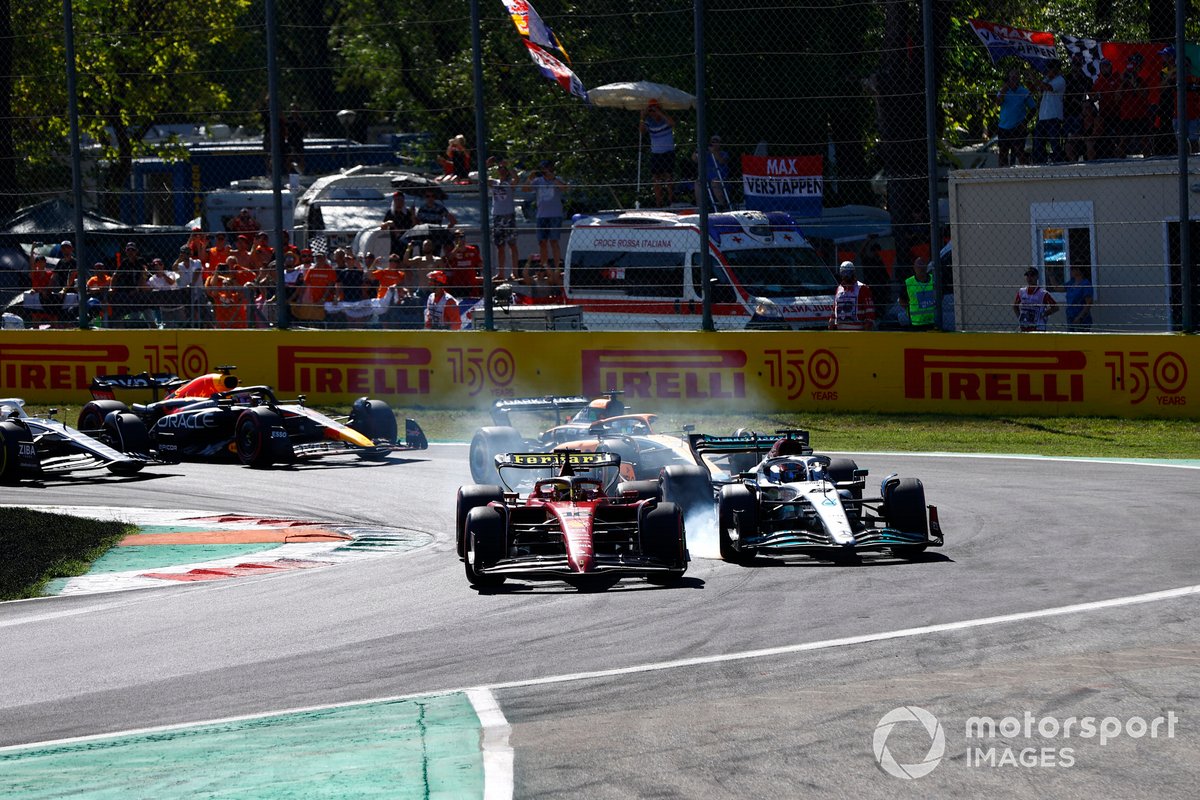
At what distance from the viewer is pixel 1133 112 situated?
1820cm

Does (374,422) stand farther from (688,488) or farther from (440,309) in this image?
(688,488)

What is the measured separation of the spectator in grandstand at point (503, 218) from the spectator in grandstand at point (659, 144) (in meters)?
1.80

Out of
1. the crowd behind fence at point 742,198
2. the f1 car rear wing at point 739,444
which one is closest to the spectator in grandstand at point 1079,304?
the crowd behind fence at point 742,198

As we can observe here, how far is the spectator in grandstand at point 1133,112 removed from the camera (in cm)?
1770

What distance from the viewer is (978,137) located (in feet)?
77.4

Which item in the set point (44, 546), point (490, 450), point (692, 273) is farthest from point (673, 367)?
point (44, 546)

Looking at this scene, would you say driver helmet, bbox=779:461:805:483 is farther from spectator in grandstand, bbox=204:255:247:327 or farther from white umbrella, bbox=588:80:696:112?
spectator in grandstand, bbox=204:255:247:327

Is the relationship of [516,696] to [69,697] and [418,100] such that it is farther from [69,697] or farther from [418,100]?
[418,100]

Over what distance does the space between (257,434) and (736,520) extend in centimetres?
715

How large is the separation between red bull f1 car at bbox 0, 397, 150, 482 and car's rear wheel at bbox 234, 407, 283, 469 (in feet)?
3.17

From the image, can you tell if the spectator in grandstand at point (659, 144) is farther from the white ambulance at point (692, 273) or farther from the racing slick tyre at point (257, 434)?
the racing slick tyre at point (257, 434)

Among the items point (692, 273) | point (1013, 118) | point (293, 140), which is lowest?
point (692, 273)

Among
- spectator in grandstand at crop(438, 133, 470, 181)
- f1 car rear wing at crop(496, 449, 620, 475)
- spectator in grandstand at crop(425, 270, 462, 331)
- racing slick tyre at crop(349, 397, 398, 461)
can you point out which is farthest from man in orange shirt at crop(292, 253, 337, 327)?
f1 car rear wing at crop(496, 449, 620, 475)

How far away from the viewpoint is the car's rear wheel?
53.8ft
